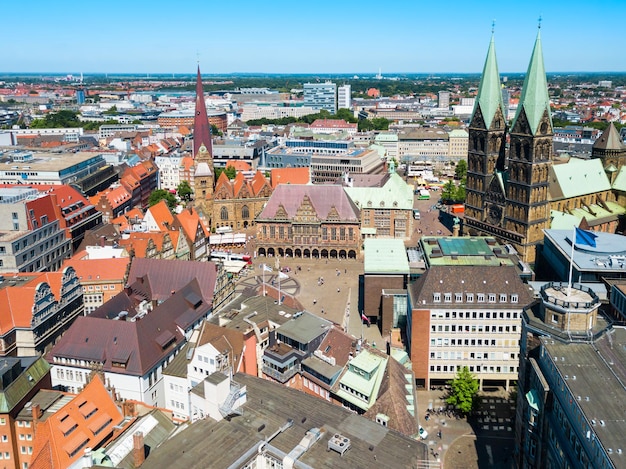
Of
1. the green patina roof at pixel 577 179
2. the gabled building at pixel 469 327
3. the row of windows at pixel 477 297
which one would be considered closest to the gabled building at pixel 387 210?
the green patina roof at pixel 577 179

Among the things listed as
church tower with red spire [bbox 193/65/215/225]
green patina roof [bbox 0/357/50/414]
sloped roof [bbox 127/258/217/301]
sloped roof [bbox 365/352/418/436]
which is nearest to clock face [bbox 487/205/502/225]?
sloped roof [bbox 127/258/217/301]

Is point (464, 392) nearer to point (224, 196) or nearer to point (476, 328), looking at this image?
point (476, 328)

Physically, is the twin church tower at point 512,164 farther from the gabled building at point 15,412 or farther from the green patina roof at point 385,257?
the gabled building at point 15,412

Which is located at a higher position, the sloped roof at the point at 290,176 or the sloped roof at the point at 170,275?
the sloped roof at the point at 290,176

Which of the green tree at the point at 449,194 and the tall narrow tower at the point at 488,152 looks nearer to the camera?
the tall narrow tower at the point at 488,152

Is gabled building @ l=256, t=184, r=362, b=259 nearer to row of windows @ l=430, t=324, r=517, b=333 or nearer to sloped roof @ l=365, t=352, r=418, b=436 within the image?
row of windows @ l=430, t=324, r=517, b=333

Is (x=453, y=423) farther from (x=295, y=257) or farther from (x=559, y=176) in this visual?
(x=559, y=176)

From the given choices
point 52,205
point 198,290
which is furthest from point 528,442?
point 52,205

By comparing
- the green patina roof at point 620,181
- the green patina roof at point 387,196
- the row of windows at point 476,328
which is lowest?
the row of windows at point 476,328

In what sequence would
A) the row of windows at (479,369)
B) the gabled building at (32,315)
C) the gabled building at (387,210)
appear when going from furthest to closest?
the gabled building at (387,210) < the row of windows at (479,369) < the gabled building at (32,315)
